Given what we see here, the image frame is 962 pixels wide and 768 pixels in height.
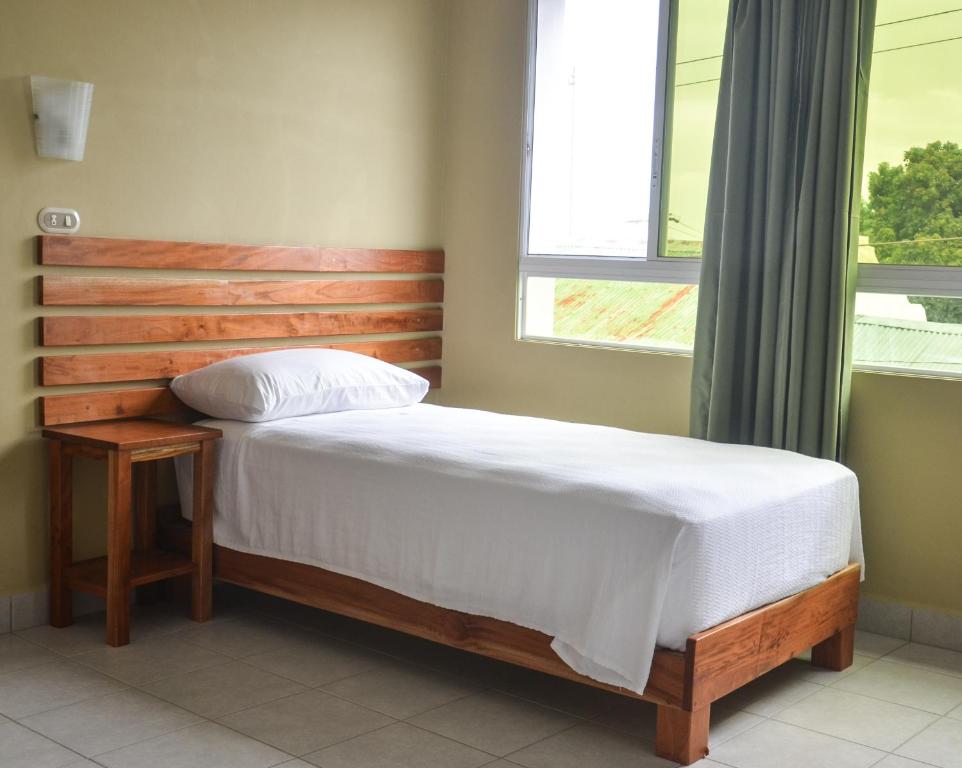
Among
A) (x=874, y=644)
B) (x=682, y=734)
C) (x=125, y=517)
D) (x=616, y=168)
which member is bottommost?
(x=874, y=644)

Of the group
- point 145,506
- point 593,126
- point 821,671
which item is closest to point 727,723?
point 821,671

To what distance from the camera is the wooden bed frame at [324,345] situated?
2621mm

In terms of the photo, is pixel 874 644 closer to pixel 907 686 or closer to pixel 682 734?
pixel 907 686

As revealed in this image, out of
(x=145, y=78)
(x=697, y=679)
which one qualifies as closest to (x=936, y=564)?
(x=697, y=679)

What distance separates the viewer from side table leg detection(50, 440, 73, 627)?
3377 millimetres

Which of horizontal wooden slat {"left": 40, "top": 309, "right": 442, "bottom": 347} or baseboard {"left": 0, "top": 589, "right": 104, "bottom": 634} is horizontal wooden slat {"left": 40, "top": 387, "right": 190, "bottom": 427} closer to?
horizontal wooden slat {"left": 40, "top": 309, "right": 442, "bottom": 347}

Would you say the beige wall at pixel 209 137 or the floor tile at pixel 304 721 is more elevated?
the beige wall at pixel 209 137

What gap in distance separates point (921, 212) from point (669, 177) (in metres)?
0.94

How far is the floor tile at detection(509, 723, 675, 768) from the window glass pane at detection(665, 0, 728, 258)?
194 cm

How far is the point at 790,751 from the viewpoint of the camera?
8.67ft

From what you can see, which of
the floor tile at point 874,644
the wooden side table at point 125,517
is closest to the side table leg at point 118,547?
the wooden side table at point 125,517

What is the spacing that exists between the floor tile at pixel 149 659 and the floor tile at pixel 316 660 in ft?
0.46

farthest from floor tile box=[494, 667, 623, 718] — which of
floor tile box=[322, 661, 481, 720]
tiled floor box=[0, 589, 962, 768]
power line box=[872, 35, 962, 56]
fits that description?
power line box=[872, 35, 962, 56]

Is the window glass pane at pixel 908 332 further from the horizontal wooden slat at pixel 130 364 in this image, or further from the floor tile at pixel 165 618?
the floor tile at pixel 165 618
